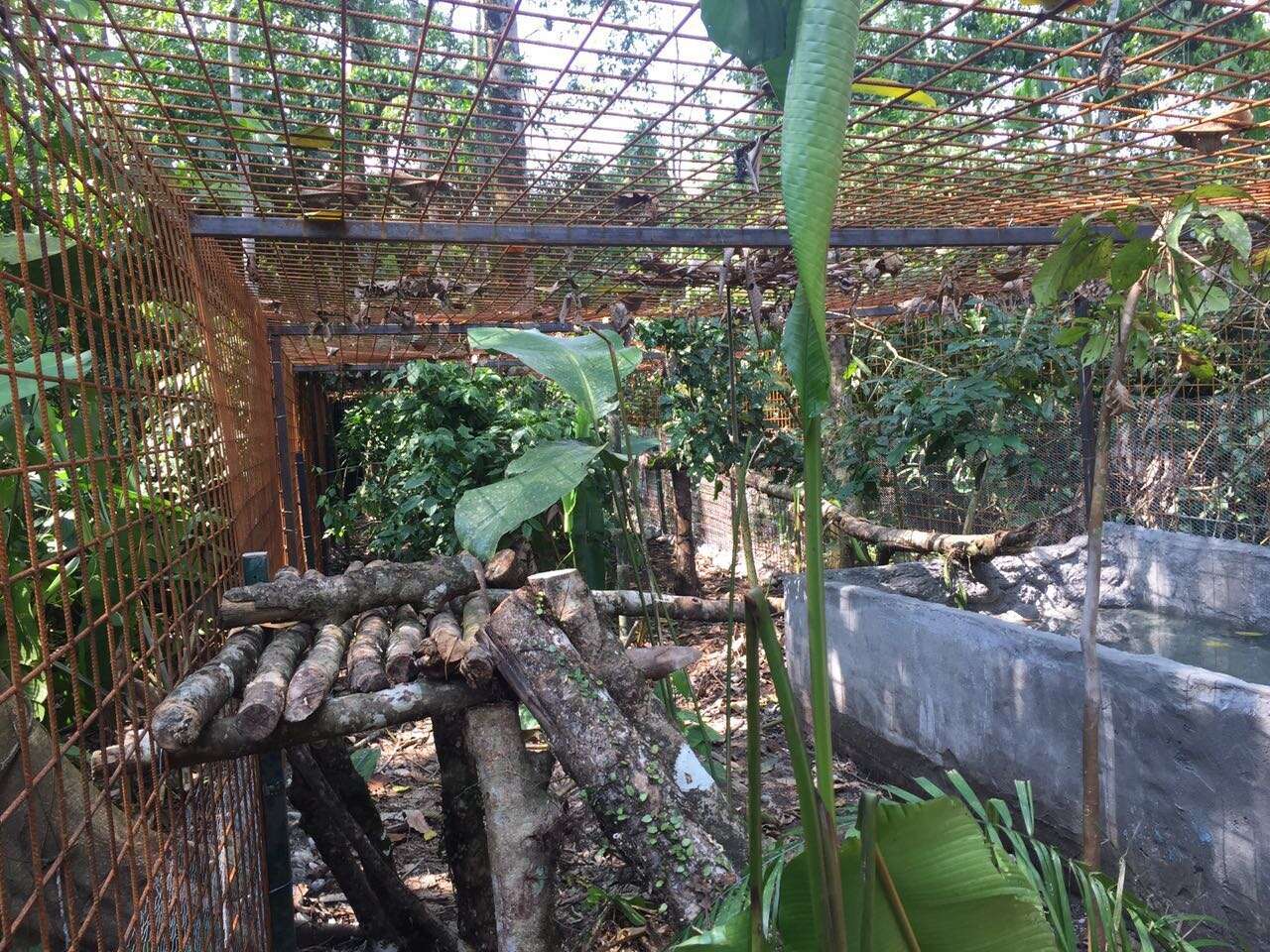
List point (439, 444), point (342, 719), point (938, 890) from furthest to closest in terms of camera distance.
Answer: point (439, 444), point (342, 719), point (938, 890)

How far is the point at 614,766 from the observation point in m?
2.04

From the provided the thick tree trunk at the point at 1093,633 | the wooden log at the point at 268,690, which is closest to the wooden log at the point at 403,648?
the wooden log at the point at 268,690

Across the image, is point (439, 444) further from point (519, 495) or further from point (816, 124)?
point (816, 124)

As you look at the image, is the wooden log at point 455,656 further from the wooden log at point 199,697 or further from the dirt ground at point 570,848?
the dirt ground at point 570,848

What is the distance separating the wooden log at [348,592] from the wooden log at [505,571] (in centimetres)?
11

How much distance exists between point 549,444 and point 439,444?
294cm

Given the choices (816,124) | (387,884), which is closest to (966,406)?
(387,884)

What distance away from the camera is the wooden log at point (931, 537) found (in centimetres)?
439

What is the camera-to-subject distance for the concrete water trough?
260 centimetres

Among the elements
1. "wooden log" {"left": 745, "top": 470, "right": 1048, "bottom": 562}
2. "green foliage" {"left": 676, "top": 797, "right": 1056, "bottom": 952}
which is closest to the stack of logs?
"green foliage" {"left": 676, "top": 797, "right": 1056, "bottom": 952}

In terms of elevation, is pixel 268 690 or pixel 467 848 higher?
pixel 268 690

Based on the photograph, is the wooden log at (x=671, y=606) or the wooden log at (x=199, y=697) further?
the wooden log at (x=671, y=606)

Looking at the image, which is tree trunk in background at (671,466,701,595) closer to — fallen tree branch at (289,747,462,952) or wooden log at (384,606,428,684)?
fallen tree branch at (289,747,462,952)

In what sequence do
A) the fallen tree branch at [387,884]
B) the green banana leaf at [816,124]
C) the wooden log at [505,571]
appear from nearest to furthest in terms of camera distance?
the green banana leaf at [816,124]
the fallen tree branch at [387,884]
the wooden log at [505,571]
